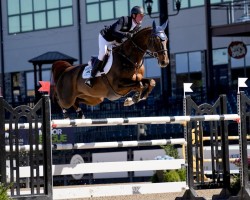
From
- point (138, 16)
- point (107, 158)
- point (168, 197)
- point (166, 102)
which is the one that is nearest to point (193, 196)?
point (168, 197)

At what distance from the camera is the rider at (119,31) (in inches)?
473

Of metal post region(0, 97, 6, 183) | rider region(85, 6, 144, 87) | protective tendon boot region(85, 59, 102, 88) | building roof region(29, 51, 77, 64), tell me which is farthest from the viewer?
building roof region(29, 51, 77, 64)

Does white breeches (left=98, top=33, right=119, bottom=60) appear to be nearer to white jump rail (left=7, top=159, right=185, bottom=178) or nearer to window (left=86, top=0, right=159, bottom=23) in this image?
white jump rail (left=7, top=159, right=185, bottom=178)

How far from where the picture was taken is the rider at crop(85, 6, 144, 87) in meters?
12.0

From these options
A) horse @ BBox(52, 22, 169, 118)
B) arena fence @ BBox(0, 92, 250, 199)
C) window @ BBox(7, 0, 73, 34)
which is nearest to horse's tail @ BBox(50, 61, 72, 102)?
horse @ BBox(52, 22, 169, 118)

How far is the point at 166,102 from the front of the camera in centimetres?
3006

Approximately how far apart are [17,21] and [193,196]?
29.9 meters

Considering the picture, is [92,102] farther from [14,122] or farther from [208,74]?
[208,74]

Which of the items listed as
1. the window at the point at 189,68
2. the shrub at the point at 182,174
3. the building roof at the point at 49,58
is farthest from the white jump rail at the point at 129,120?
the window at the point at 189,68

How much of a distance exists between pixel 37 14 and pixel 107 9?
163 inches

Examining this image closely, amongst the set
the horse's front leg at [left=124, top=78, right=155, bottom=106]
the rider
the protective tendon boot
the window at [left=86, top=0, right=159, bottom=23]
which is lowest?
the horse's front leg at [left=124, top=78, right=155, bottom=106]

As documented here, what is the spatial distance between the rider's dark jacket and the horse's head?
2.20ft

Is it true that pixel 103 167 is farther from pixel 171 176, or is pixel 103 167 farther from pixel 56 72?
pixel 56 72

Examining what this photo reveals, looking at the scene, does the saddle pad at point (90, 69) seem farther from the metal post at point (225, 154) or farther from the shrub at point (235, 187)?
the shrub at point (235, 187)
